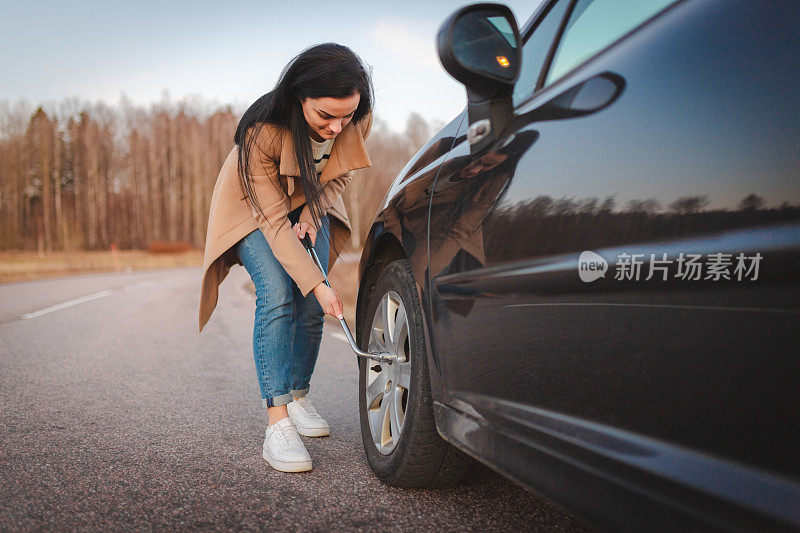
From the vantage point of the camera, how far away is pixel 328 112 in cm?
241

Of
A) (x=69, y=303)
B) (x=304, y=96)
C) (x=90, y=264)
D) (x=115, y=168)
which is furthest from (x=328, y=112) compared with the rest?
(x=115, y=168)

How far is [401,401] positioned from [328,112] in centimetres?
121

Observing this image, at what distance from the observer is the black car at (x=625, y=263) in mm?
863

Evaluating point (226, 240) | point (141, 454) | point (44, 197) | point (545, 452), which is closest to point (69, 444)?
point (141, 454)

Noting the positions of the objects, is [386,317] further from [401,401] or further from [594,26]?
[594,26]

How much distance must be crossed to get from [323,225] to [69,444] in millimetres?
1513

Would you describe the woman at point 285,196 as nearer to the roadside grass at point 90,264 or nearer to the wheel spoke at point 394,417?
the wheel spoke at point 394,417

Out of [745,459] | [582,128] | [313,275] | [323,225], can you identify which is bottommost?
[745,459]

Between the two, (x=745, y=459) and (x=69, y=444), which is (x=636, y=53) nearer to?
(x=745, y=459)

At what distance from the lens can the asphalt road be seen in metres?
1.84

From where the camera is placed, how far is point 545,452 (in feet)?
4.25

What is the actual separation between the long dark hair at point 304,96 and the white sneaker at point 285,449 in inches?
36.0

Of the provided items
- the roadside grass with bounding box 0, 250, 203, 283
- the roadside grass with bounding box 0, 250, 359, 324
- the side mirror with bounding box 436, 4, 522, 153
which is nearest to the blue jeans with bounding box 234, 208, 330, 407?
the side mirror with bounding box 436, 4, 522, 153

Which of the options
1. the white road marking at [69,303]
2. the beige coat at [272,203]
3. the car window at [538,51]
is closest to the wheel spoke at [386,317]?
the beige coat at [272,203]
